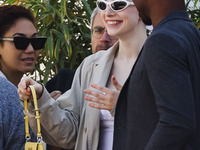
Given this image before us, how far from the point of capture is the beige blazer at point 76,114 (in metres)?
1.97

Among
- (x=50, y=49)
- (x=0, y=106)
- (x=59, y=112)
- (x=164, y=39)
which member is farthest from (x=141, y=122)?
(x=50, y=49)

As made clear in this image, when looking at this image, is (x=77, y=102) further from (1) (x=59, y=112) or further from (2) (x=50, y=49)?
(2) (x=50, y=49)

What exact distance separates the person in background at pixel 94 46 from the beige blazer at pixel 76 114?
1.75ft

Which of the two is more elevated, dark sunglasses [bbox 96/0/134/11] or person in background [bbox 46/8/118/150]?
dark sunglasses [bbox 96/0/134/11]

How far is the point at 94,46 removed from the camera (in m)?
3.10

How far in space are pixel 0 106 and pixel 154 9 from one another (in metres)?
0.78

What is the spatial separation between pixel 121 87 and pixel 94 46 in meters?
1.48

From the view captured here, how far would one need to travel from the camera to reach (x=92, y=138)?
198cm

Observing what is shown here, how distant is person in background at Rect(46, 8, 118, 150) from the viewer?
8.93 feet

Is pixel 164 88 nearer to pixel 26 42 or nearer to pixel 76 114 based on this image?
pixel 76 114

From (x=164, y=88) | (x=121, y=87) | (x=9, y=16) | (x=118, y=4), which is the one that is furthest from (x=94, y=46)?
(x=164, y=88)

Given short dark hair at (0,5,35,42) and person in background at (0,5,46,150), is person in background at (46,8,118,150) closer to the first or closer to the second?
person in background at (0,5,46,150)

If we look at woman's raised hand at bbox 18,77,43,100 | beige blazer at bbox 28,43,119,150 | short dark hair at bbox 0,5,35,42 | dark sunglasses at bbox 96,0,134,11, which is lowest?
beige blazer at bbox 28,43,119,150

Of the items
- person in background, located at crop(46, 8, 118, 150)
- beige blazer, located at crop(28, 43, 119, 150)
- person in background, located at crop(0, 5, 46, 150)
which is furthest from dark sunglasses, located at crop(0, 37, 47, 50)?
beige blazer, located at crop(28, 43, 119, 150)
